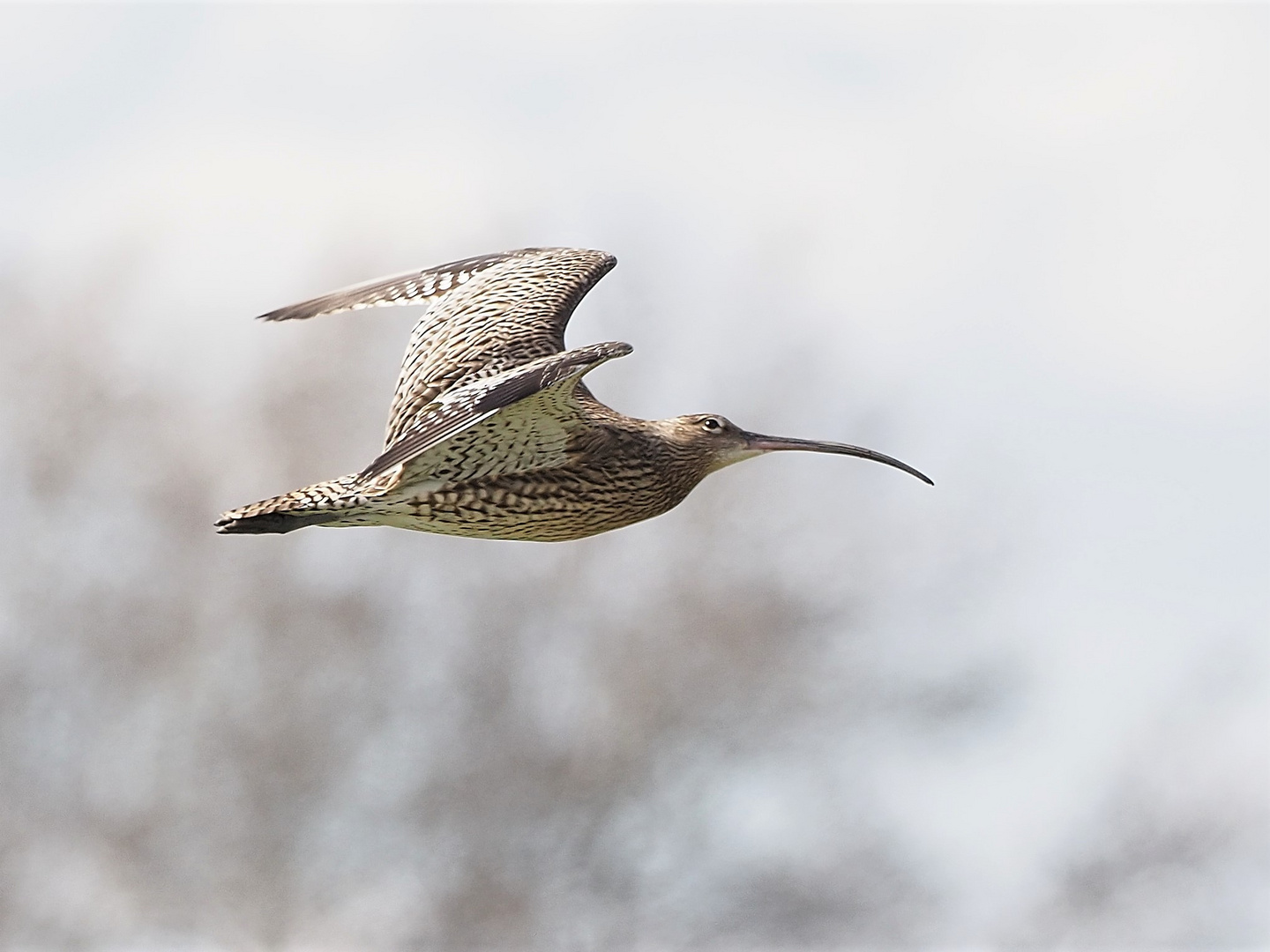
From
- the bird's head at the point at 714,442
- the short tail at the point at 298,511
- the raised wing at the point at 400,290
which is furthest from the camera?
the raised wing at the point at 400,290

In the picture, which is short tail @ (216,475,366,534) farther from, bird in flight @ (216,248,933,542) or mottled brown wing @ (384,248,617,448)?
mottled brown wing @ (384,248,617,448)

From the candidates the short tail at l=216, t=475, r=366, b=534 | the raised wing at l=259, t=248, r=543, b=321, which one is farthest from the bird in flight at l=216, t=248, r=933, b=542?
the raised wing at l=259, t=248, r=543, b=321

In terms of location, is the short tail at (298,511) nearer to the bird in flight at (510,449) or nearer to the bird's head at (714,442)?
the bird in flight at (510,449)

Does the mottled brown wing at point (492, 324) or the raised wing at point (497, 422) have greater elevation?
the mottled brown wing at point (492, 324)

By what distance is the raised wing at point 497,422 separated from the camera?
5.63 meters

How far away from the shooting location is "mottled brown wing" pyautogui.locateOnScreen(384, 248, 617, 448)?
22.3ft

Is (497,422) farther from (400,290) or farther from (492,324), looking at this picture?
(400,290)

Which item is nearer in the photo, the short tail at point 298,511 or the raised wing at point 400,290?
the short tail at point 298,511

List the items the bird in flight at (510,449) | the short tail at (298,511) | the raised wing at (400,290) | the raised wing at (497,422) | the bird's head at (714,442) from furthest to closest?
the raised wing at (400,290), the bird's head at (714,442), the short tail at (298,511), the bird in flight at (510,449), the raised wing at (497,422)

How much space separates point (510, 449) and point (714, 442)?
932 mm

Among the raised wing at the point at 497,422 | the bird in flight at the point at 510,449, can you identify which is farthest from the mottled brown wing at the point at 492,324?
the raised wing at the point at 497,422

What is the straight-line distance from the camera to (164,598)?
2084 cm

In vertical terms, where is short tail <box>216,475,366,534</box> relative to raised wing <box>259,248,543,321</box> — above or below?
below

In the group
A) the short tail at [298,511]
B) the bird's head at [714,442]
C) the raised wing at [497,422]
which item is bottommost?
the short tail at [298,511]
